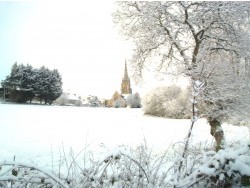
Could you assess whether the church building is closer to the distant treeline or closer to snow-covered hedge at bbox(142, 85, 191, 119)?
the distant treeline

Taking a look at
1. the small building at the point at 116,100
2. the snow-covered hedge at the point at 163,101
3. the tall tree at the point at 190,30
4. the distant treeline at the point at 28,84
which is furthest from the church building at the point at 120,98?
the tall tree at the point at 190,30

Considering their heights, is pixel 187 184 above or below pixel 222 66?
below

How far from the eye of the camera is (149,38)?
1186 cm

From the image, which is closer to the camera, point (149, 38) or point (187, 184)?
point (187, 184)

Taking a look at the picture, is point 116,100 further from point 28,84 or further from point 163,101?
point 163,101

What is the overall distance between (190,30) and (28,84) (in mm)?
34467

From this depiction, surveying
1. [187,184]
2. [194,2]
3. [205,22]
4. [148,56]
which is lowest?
[187,184]

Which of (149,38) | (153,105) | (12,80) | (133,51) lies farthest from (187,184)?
(12,80)

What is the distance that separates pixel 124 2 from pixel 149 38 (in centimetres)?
206

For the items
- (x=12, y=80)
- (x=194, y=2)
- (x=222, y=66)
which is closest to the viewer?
(x=222, y=66)

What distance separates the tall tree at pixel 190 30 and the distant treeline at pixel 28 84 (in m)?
32.0

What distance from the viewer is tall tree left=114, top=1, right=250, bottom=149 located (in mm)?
10562

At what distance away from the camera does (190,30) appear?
11.4 m

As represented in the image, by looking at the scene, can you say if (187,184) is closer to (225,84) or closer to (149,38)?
(225,84)
